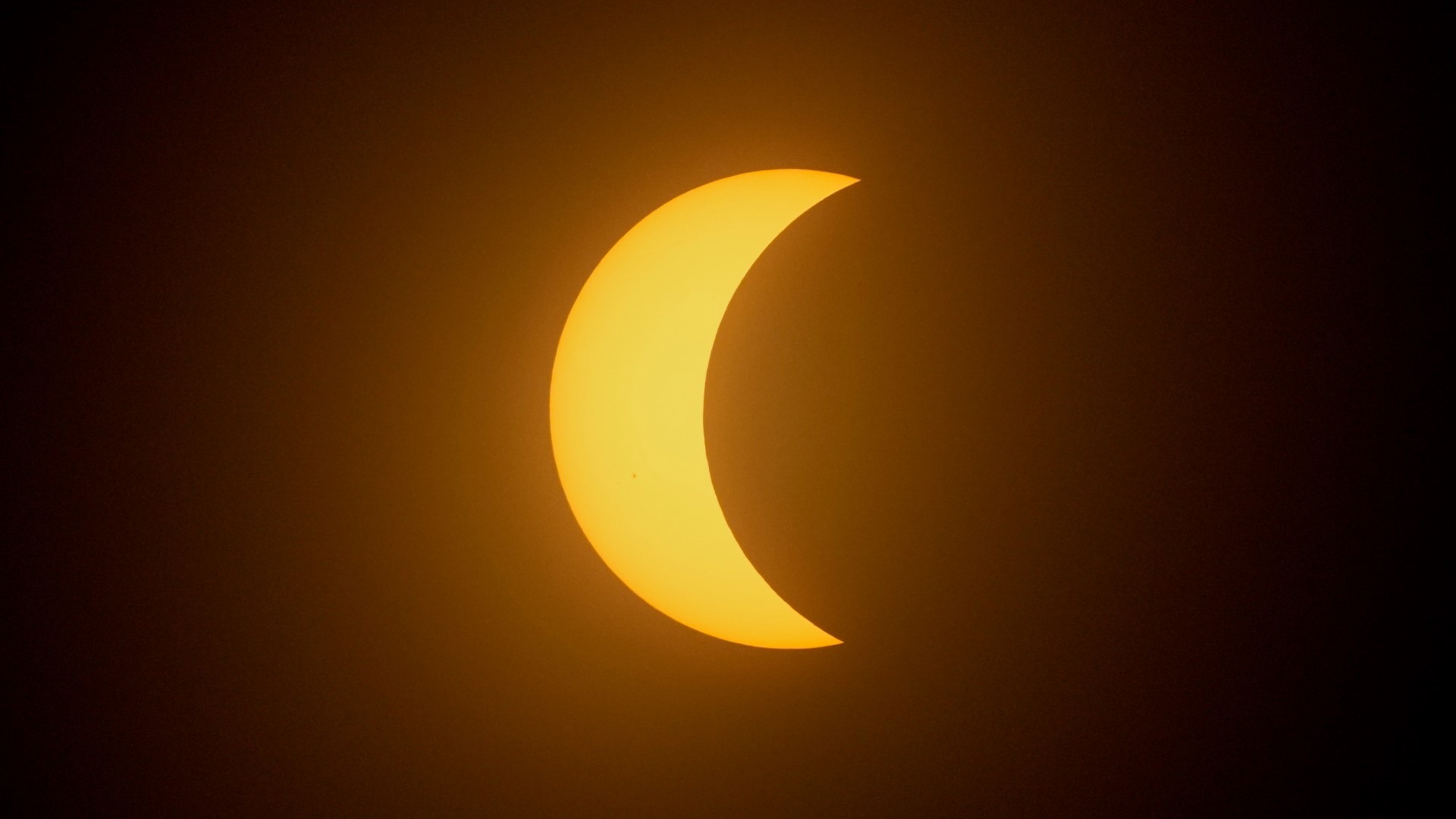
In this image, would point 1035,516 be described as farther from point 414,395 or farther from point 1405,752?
point 414,395

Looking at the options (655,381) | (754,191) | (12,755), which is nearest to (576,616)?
(655,381)

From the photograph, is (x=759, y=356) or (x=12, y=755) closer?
(x=759, y=356)

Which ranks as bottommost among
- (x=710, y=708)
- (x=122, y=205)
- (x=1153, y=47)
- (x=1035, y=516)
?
(x=710, y=708)

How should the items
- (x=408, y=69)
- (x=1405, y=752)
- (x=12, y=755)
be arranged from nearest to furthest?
(x=1405, y=752) → (x=408, y=69) → (x=12, y=755)

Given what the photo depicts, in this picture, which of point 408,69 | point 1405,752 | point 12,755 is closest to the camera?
point 1405,752
